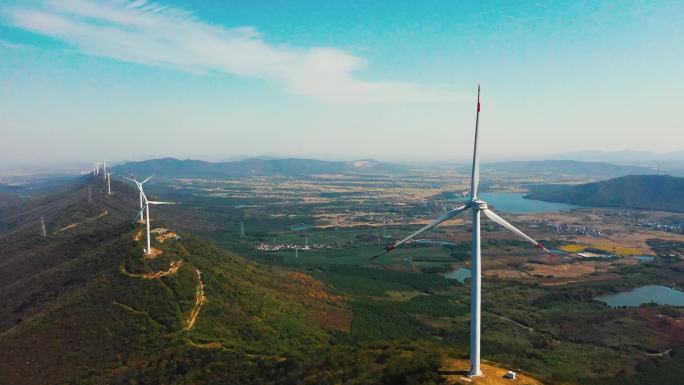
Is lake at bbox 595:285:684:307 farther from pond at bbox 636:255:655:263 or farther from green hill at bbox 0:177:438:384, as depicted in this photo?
green hill at bbox 0:177:438:384

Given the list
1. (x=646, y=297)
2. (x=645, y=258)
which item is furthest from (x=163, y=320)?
(x=645, y=258)

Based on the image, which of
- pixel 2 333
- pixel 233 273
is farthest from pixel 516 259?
Answer: pixel 2 333

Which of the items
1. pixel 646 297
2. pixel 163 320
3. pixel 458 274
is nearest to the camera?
pixel 163 320

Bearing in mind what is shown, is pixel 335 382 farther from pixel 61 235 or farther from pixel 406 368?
pixel 61 235

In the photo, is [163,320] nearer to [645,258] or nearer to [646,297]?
[646,297]

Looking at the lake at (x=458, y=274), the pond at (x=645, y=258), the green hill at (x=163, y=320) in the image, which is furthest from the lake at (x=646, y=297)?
the green hill at (x=163, y=320)

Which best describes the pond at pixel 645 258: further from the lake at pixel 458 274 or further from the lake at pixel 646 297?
the lake at pixel 458 274
